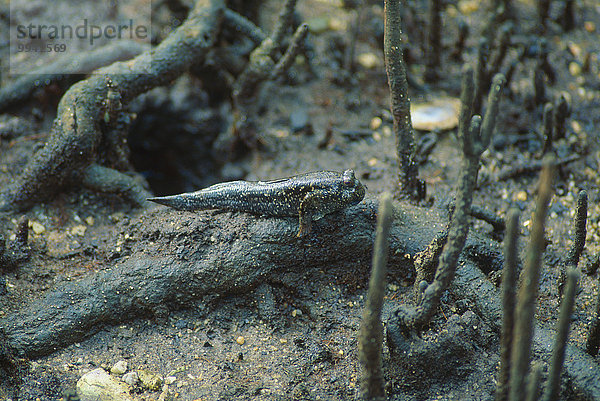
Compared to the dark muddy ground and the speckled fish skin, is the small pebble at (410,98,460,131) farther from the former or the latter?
the speckled fish skin

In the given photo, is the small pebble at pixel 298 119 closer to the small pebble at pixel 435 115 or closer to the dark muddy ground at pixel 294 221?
the dark muddy ground at pixel 294 221

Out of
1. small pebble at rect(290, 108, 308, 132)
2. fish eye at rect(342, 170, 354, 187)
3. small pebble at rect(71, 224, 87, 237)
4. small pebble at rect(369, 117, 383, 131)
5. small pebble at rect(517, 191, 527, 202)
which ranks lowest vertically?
small pebble at rect(71, 224, 87, 237)

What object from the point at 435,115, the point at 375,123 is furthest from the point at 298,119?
the point at 435,115

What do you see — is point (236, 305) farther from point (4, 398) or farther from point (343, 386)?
point (4, 398)

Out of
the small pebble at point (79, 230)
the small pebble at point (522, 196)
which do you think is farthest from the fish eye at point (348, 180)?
the small pebble at point (79, 230)

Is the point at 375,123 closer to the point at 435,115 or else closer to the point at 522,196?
the point at 435,115

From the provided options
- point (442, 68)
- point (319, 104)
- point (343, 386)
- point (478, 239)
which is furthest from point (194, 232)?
point (442, 68)

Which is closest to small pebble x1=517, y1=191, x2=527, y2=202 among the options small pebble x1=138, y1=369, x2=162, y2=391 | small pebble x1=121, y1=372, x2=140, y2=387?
small pebble x1=138, y1=369, x2=162, y2=391
